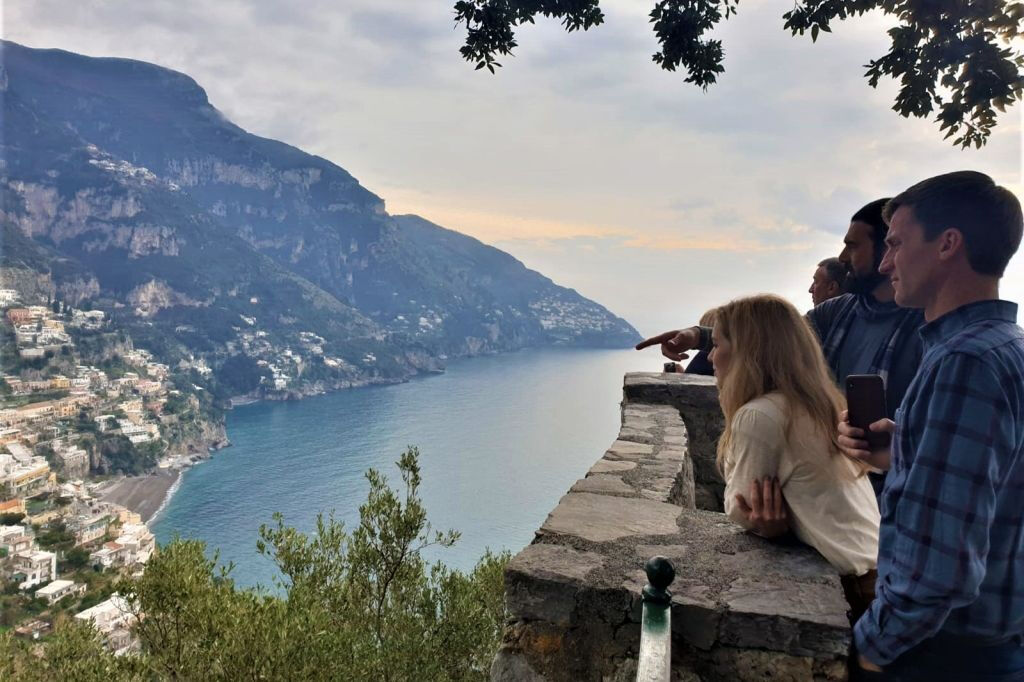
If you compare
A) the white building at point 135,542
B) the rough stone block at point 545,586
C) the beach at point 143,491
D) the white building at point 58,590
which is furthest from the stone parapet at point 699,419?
the beach at point 143,491

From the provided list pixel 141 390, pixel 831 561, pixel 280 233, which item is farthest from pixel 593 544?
pixel 280 233

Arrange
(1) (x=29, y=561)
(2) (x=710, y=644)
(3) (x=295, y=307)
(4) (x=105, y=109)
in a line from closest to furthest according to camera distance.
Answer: (2) (x=710, y=644) < (1) (x=29, y=561) < (3) (x=295, y=307) < (4) (x=105, y=109)

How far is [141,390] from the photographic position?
228 feet

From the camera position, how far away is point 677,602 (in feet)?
5.44

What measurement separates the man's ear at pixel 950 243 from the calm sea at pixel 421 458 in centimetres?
3134

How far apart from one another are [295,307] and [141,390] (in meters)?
40.5

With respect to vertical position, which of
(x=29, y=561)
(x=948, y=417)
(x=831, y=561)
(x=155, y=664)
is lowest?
(x=29, y=561)

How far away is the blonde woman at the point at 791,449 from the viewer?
1.84 m

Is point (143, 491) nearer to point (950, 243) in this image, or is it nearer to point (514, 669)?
point (514, 669)

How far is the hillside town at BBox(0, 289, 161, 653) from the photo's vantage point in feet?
94.3

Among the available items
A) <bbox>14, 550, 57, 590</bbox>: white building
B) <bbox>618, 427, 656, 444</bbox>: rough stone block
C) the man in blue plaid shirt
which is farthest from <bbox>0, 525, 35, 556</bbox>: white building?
the man in blue plaid shirt

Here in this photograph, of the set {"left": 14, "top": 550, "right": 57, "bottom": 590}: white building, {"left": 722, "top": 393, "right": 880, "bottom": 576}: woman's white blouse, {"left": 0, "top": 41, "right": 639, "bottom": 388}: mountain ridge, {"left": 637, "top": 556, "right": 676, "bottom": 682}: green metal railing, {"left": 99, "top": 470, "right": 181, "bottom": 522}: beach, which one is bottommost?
{"left": 99, "top": 470, "right": 181, "bottom": 522}: beach

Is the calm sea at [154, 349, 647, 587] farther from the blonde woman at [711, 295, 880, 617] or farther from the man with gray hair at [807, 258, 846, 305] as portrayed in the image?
the blonde woman at [711, 295, 880, 617]

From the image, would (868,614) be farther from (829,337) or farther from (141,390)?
(141,390)
